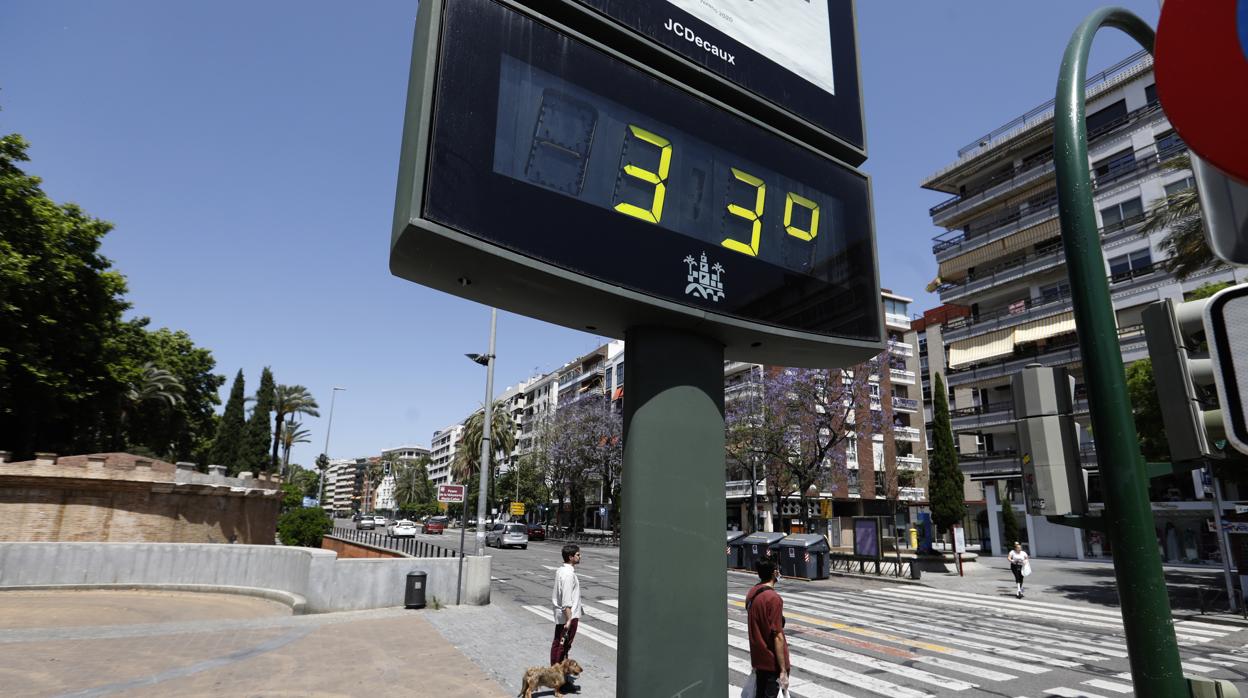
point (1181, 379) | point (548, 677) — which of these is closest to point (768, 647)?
point (548, 677)

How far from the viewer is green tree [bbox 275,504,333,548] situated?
94.9 feet

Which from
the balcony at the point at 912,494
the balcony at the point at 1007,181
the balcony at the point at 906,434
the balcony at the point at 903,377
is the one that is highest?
the balcony at the point at 1007,181

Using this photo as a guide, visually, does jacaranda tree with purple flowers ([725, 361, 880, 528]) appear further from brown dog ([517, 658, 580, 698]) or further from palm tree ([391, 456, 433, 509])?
palm tree ([391, 456, 433, 509])

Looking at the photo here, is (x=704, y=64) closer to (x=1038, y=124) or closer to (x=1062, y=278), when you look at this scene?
(x=1062, y=278)

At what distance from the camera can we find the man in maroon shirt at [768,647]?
19.1 ft

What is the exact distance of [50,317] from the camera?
30.5m

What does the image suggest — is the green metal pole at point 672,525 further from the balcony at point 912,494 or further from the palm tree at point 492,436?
the palm tree at point 492,436

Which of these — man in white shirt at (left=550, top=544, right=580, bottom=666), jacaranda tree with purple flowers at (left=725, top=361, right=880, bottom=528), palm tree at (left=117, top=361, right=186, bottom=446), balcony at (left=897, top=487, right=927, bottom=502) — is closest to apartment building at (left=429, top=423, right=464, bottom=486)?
palm tree at (left=117, top=361, right=186, bottom=446)

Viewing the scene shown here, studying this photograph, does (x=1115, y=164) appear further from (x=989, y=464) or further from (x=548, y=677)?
(x=548, y=677)

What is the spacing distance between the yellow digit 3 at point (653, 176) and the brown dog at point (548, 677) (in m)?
5.80

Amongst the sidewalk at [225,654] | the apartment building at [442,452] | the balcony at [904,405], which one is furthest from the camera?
the apartment building at [442,452]

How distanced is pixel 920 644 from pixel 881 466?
1821 inches

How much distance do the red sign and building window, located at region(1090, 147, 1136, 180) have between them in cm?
4051

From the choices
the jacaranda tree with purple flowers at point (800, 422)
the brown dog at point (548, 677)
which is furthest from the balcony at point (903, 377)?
the brown dog at point (548, 677)
